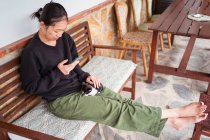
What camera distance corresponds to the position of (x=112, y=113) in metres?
1.42

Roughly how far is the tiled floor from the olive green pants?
0.49m

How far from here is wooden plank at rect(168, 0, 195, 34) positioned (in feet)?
7.47

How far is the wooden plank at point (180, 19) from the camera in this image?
228cm

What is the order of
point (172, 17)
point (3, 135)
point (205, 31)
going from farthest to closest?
point (172, 17) < point (205, 31) < point (3, 135)

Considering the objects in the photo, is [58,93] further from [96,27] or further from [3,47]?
[96,27]

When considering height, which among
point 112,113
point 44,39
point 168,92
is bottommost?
point 168,92

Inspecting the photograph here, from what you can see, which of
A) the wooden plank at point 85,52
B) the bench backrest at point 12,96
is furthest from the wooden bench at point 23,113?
the wooden plank at point 85,52

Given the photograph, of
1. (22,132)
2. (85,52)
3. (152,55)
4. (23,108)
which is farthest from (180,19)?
(22,132)

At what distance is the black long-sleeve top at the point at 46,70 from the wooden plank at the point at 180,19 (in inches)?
47.2

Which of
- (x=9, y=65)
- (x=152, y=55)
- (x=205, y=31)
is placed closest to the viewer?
(x=9, y=65)

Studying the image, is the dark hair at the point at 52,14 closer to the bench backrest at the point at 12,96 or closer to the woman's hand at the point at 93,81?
the bench backrest at the point at 12,96

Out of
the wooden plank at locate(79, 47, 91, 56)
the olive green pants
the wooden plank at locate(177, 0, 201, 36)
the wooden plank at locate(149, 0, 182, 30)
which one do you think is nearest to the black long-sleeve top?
the olive green pants

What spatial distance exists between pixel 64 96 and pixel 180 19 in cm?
175

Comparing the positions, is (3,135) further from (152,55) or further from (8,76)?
(152,55)
